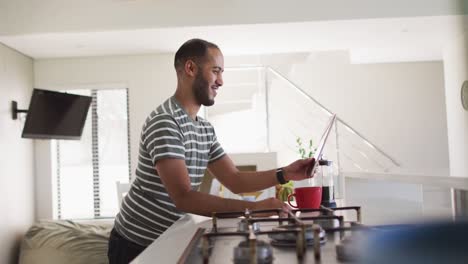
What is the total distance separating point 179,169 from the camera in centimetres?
138

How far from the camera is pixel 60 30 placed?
4309 mm

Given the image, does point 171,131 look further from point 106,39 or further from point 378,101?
point 378,101

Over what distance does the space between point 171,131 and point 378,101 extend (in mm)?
6153

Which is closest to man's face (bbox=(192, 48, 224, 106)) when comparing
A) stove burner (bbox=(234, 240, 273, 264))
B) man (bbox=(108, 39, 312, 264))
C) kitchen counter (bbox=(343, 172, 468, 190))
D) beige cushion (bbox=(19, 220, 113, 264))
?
man (bbox=(108, 39, 312, 264))

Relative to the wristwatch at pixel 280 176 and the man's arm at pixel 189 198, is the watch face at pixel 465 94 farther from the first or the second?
the man's arm at pixel 189 198

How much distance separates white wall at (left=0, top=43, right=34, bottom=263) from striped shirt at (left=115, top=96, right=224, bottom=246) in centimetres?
325

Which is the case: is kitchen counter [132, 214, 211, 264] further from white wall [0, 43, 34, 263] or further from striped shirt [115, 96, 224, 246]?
white wall [0, 43, 34, 263]

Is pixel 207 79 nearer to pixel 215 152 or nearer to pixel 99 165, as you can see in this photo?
pixel 215 152

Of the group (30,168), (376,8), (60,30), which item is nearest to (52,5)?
(60,30)

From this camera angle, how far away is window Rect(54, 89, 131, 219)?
17.4 feet

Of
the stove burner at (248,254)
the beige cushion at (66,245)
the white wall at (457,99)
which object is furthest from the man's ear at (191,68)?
the white wall at (457,99)

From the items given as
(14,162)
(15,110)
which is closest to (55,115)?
(15,110)

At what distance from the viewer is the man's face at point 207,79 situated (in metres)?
1.67

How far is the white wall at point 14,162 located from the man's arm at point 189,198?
3.51 meters
